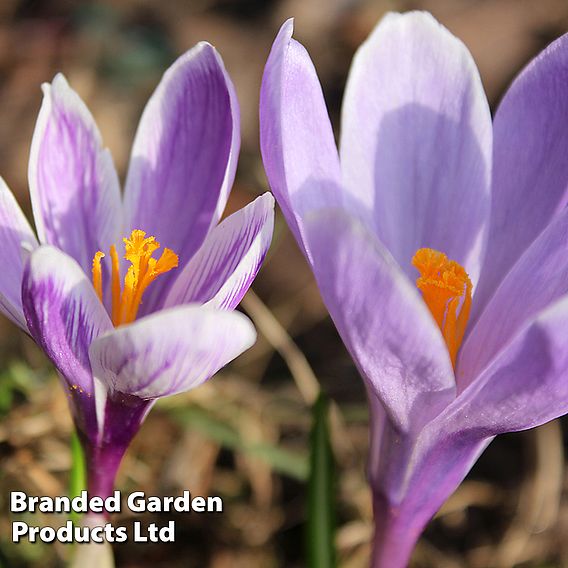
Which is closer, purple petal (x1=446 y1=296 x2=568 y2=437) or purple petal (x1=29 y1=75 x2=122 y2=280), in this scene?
purple petal (x1=446 y1=296 x2=568 y2=437)

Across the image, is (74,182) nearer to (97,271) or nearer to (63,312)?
(97,271)

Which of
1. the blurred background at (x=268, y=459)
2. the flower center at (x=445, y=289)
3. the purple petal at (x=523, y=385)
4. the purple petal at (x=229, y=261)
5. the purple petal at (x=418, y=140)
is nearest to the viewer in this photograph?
the purple petal at (x=523, y=385)

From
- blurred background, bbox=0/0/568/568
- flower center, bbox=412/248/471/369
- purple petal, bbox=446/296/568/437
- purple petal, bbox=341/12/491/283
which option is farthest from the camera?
blurred background, bbox=0/0/568/568

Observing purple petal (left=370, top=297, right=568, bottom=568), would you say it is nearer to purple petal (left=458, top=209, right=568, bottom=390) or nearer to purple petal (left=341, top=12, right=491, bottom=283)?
purple petal (left=458, top=209, right=568, bottom=390)

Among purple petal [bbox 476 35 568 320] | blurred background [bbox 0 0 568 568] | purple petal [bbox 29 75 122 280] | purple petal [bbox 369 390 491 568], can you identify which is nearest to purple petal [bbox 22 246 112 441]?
purple petal [bbox 29 75 122 280]

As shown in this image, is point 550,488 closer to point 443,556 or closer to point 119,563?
point 443,556

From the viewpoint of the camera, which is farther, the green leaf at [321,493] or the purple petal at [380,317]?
the green leaf at [321,493]

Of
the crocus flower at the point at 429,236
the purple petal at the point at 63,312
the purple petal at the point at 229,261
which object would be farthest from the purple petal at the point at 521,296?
the purple petal at the point at 63,312

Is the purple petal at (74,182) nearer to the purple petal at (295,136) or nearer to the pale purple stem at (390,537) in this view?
the purple petal at (295,136)
